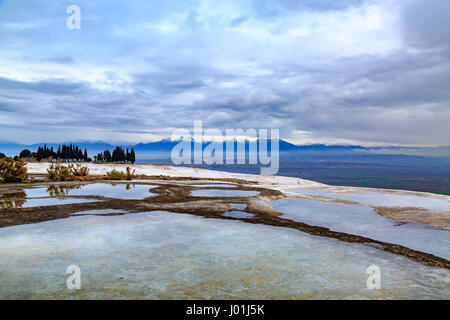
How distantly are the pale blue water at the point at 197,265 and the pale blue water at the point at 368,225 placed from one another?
6.96ft

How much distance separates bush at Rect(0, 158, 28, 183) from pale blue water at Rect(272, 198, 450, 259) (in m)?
27.5

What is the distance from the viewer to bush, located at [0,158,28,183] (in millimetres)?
31094

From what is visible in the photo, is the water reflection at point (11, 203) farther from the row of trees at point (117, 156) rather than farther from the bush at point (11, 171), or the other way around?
the row of trees at point (117, 156)

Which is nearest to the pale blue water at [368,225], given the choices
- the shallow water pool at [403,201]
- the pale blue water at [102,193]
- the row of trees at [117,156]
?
the shallow water pool at [403,201]

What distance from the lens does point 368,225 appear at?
13.4 metres

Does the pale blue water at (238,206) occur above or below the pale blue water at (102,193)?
below

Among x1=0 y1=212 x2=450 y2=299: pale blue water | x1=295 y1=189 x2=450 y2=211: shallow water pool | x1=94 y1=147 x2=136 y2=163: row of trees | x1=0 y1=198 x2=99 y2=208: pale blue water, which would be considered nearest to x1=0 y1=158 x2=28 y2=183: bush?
x1=0 y1=198 x2=99 y2=208: pale blue water

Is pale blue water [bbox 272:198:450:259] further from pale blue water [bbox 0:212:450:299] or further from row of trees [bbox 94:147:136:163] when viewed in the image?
row of trees [bbox 94:147:136:163]

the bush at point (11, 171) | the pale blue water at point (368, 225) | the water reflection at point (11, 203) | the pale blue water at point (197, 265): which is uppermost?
the bush at point (11, 171)

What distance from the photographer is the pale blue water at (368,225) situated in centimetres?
1048

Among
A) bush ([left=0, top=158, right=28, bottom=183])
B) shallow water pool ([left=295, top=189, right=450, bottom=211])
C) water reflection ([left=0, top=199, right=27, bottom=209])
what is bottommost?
shallow water pool ([left=295, top=189, right=450, bottom=211])
